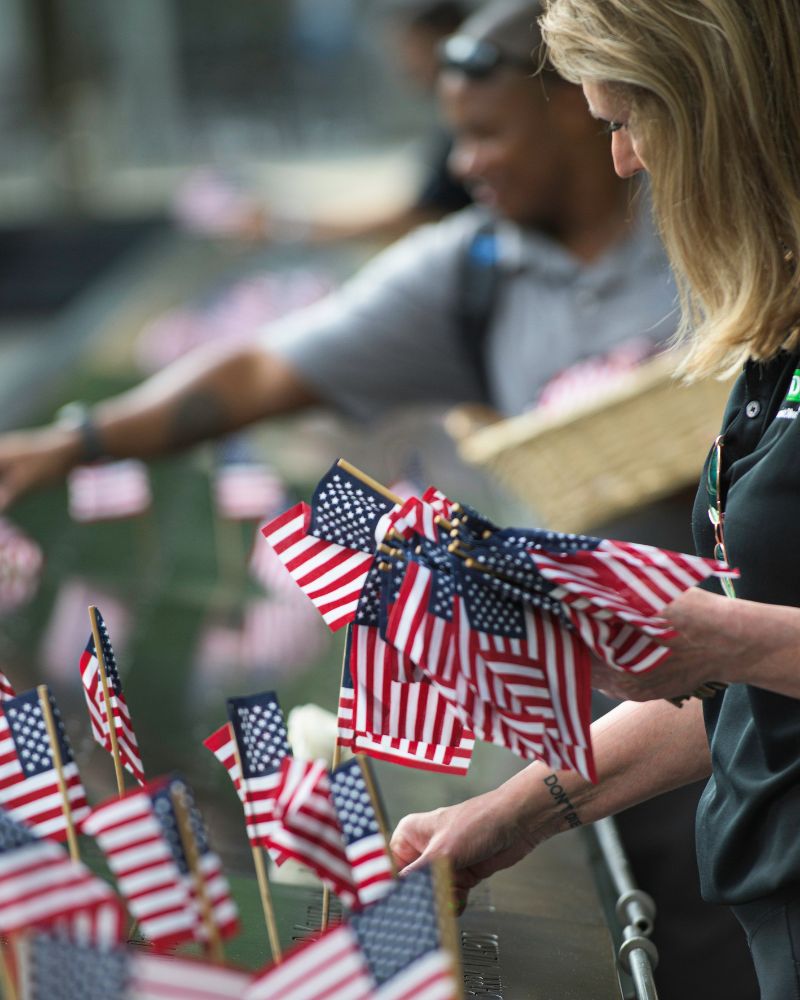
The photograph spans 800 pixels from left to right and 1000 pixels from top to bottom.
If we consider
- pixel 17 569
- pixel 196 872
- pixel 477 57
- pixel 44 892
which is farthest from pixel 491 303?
pixel 44 892

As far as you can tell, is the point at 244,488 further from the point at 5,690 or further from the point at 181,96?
the point at 181,96

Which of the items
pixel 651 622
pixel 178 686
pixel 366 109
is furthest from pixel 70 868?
pixel 366 109

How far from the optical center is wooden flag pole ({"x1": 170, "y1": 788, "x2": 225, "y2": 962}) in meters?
1.62

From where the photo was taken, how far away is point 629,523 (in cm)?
411

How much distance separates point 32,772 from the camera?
1.98m

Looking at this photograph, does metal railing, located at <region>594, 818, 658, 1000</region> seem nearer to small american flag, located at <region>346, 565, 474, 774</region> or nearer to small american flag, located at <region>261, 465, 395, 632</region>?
small american flag, located at <region>346, 565, 474, 774</region>

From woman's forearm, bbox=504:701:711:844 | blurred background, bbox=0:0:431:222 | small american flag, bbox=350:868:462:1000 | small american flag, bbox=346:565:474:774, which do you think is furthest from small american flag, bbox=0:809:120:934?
blurred background, bbox=0:0:431:222

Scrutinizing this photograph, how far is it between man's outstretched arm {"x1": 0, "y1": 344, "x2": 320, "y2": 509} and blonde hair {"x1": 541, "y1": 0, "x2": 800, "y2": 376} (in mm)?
2829

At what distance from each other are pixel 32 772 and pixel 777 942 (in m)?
0.96

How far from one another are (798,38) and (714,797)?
3.18 ft

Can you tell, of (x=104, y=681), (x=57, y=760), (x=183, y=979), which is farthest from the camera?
(x=104, y=681)

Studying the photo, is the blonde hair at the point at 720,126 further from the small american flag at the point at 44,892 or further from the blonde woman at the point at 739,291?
the small american flag at the point at 44,892

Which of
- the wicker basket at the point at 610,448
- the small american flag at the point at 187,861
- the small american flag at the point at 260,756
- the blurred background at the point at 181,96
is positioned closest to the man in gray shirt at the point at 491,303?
the wicker basket at the point at 610,448

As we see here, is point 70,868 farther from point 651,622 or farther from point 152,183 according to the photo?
point 152,183
